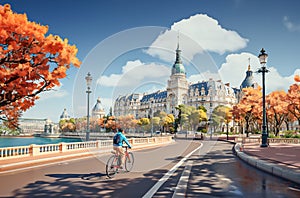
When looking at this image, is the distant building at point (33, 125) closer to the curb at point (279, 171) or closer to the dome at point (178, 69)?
the dome at point (178, 69)

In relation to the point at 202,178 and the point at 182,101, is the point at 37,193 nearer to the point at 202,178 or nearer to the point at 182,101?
the point at 202,178

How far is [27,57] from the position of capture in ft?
42.6

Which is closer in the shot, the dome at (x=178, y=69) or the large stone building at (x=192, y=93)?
the large stone building at (x=192, y=93)

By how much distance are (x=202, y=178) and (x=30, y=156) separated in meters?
11.1

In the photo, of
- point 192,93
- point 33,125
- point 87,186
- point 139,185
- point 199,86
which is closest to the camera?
point 87,186

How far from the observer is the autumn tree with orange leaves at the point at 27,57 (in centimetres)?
1201

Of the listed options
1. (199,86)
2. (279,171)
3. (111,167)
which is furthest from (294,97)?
(199,86)

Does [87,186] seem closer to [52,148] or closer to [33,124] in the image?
[52,148]

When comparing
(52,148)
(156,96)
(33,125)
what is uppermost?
(156,96)

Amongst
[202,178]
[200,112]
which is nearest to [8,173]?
[202,178]

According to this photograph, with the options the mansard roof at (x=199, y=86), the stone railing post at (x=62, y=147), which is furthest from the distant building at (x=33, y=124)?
the stone railing post at (x=62, y=147)

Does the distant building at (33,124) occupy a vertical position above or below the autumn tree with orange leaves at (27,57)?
below

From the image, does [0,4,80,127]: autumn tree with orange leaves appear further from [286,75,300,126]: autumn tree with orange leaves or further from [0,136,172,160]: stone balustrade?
[286,75,300,126]: autumn tree with orange leaves

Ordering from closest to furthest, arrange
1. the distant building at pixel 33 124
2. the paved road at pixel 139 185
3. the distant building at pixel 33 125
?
1. the paved road at pixel 139 185
2. the distant building at pixel 33 125
3. the distant building at pixel 33 124
